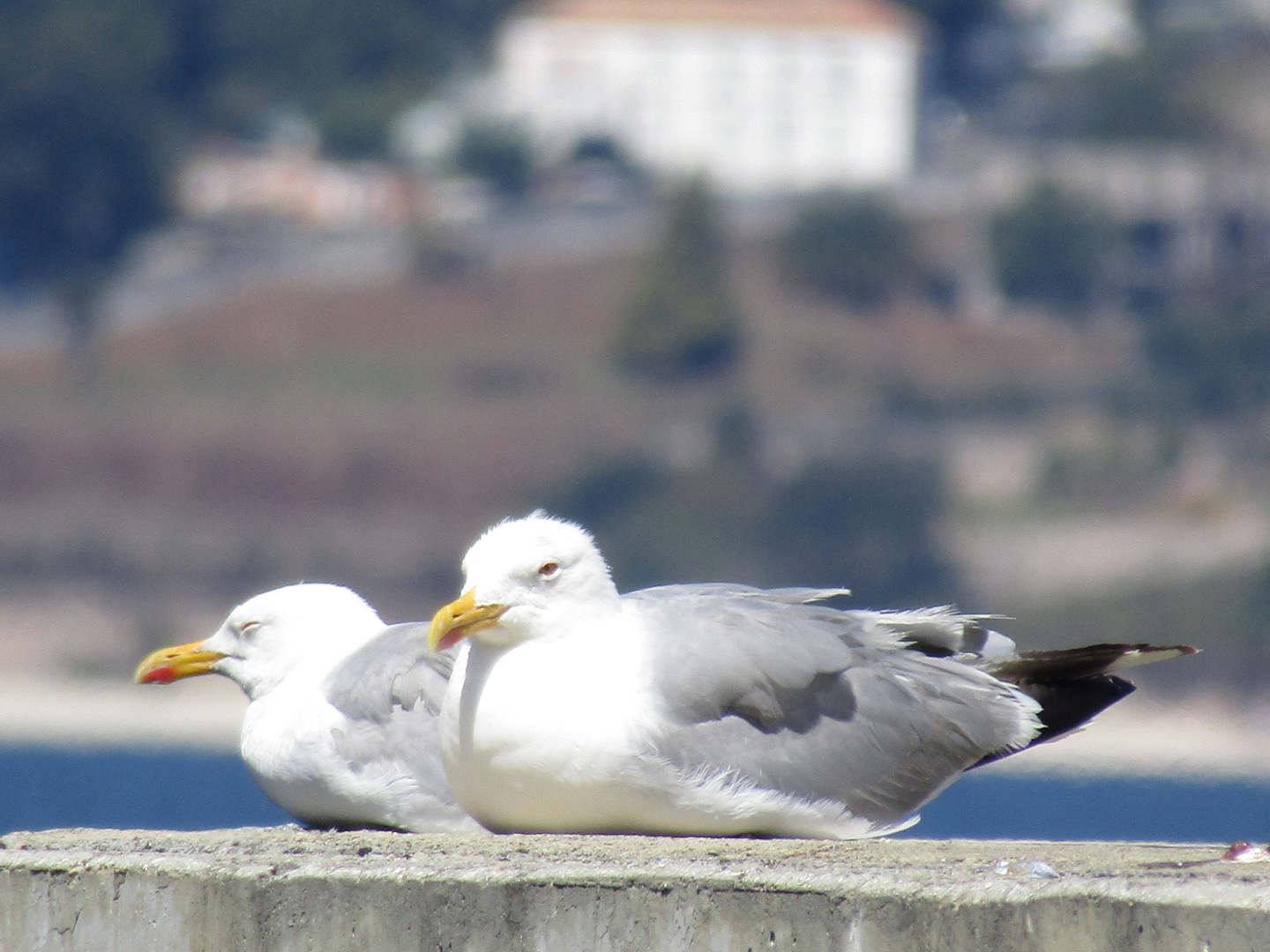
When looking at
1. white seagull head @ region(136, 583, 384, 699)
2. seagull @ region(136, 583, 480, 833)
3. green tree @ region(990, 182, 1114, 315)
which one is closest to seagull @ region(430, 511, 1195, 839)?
seagull @ region(136, 583, 480, 833)

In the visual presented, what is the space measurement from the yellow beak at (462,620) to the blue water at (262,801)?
21.2 m

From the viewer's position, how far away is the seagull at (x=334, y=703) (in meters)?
5.34

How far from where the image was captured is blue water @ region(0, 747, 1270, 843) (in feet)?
101

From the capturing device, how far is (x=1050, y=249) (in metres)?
69.2

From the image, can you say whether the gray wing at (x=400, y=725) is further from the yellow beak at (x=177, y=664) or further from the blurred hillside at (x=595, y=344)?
the blurred hillside at (x=595, y=344)

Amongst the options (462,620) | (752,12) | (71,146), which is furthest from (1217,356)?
(462,620)

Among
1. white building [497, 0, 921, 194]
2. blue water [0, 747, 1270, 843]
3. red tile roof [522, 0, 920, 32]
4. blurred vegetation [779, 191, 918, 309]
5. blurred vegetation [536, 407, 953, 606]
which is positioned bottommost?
blue water [0, 747, 1270, 843]

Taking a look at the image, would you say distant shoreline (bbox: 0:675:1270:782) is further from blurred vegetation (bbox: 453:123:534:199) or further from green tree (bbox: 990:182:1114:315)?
blurred vegetation (bbox: 453:123:534:199)

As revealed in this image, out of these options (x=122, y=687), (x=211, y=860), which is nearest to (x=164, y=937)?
(x=211, y=860)

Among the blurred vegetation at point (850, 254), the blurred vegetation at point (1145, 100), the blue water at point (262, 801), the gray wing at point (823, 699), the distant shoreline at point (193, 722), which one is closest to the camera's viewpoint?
the gray wing at point (823, 699)

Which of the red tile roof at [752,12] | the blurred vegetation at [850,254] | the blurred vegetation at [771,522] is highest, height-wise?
the red tile roof at [752,12]

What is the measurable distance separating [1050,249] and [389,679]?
6551 cm

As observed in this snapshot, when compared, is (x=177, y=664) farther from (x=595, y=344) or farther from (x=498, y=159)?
(x=498, y=159)

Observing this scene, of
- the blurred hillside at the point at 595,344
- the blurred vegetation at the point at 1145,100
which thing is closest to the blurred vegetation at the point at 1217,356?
the blurred hillside at the point at 595,344
